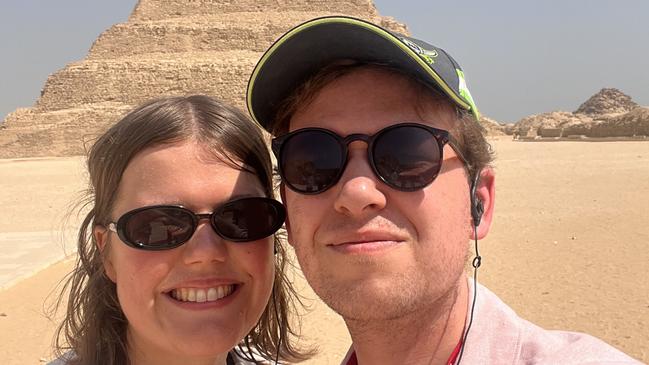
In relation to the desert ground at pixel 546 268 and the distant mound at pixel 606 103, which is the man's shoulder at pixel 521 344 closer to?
the desert ground at pixel 546 268

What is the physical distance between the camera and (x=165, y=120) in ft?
6.32

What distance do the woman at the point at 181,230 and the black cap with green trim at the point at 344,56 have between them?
289 mm

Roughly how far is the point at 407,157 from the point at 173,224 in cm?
78

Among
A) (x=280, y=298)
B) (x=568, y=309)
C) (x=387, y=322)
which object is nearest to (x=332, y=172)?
(x=387, y=322)

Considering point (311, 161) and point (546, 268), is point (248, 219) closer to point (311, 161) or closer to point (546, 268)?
point (311, 161)

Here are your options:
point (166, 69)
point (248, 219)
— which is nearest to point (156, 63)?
point (166, 69)

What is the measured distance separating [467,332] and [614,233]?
22.7ft

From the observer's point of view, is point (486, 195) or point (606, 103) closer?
point (486, 195)

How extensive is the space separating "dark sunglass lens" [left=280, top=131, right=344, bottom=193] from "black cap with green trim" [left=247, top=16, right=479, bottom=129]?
0.22m

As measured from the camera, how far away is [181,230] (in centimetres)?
183

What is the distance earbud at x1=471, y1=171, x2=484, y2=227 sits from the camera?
5.42 ft

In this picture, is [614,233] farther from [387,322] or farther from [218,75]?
[218,75]

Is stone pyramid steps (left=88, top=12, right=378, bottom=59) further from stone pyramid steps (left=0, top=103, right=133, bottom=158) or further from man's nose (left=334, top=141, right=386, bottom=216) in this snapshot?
man's nose (left=334, top=141, right=386, bottom=216)

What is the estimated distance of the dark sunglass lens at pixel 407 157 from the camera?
1506 mm
